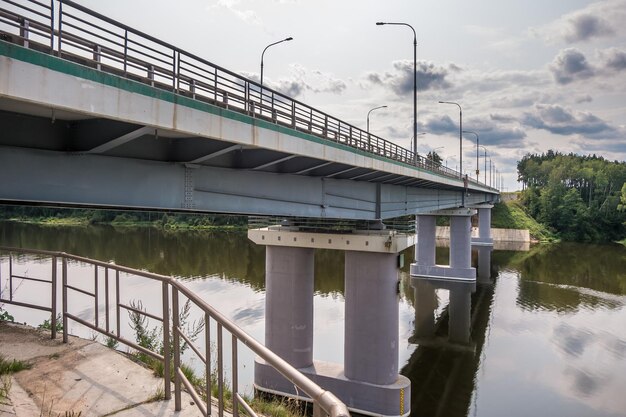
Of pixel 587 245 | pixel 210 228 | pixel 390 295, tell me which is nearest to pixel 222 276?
pixel 390 295

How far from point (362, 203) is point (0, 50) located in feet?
41.4

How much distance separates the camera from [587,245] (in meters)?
72.1

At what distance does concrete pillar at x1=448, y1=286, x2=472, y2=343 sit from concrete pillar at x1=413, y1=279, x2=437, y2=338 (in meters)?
1.03

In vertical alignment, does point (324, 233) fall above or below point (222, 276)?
above

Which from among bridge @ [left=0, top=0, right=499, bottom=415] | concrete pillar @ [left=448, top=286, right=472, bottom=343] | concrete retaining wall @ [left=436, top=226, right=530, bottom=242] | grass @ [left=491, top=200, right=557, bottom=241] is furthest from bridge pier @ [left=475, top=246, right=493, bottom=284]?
bridge @ [left=0, top=0, right=499, bottom=415]

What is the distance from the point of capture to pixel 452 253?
3872 centimetres

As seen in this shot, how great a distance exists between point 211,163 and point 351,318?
8.39m

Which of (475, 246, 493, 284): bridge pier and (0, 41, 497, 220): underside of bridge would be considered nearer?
(0, 41, 497, 220): underside of bridge

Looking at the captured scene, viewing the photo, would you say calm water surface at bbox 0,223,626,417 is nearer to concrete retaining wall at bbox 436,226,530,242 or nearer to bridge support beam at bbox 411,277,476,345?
bridge support beam at bbox 411,277,476,345

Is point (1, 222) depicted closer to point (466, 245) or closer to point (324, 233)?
point (466, 245)

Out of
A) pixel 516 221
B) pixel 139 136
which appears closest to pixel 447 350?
pixel 139 136

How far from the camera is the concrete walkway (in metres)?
4.36

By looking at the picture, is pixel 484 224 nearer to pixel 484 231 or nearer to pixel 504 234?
pixel 484 231

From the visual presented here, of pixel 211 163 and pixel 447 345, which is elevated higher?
pixel 211 163
